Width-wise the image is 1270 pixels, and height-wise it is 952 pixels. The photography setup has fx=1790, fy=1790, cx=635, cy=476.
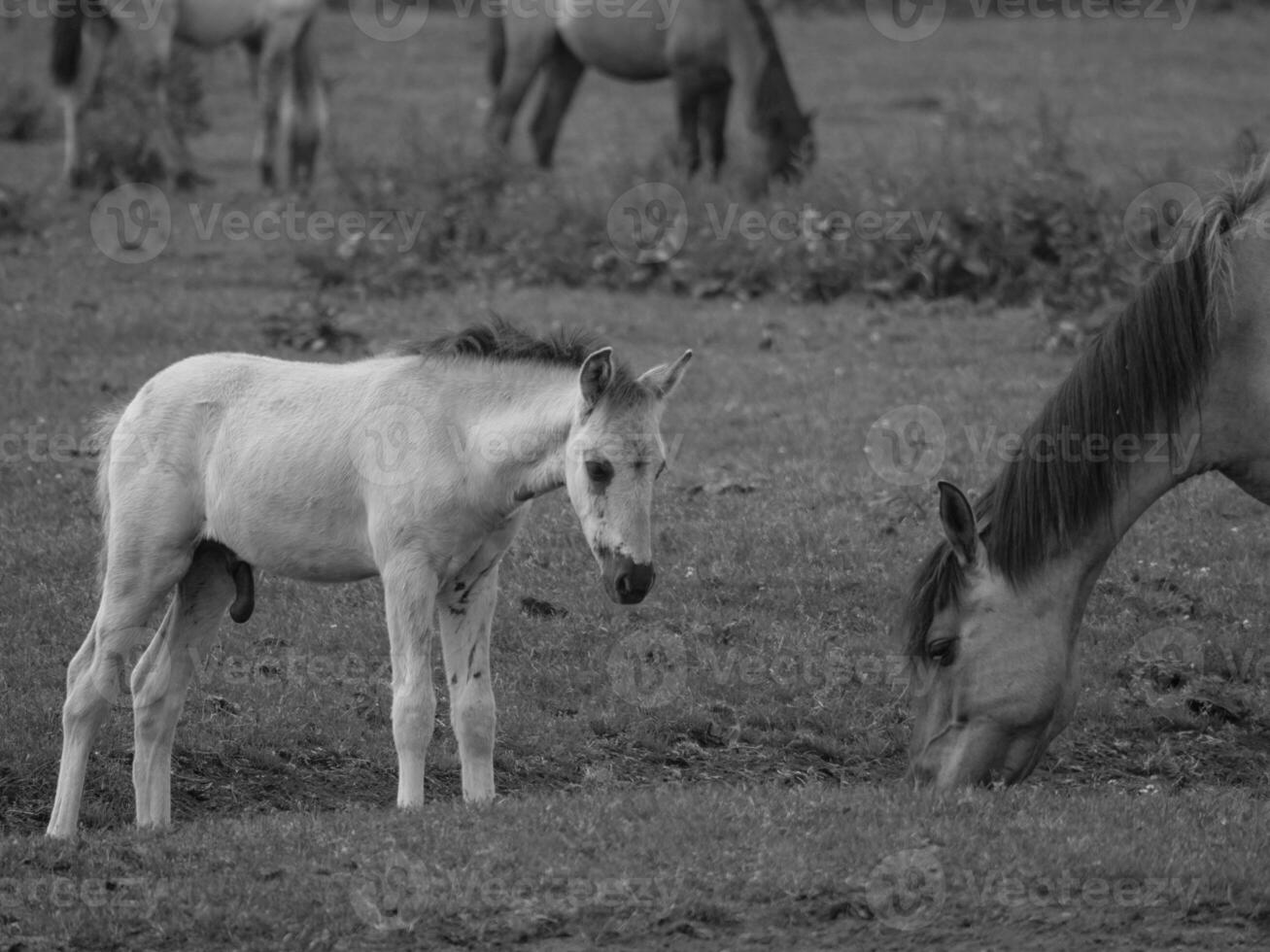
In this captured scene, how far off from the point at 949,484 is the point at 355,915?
2401 mm

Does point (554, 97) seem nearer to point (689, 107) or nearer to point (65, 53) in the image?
point (689, 107)

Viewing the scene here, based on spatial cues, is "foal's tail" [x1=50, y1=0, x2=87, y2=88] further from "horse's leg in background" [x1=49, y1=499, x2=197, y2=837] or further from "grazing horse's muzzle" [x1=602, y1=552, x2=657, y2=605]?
"grazing horse's muzzle" [x1=602, y1=552, x2=657, y2=605]

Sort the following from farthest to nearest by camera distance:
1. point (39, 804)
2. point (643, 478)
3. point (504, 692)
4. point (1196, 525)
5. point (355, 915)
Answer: point (1196, 525) < point (504, 692) < point (39, 804) < point (643, 478) < point (355, 915)

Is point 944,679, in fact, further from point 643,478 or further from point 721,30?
point 721,30

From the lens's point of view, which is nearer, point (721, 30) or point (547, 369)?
point (547, 369)

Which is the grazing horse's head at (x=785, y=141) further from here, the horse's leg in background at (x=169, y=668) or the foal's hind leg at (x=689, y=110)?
the horse's leg in background at (x=169, y=668)

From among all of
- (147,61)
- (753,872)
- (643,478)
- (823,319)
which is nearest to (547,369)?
(643,478)

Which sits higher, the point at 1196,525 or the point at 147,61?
the point at 147,61

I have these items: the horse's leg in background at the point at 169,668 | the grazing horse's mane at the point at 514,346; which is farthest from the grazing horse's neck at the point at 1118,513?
the horse's leg in background at the point at 169,668

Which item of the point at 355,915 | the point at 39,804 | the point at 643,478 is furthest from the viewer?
the point at 39,804

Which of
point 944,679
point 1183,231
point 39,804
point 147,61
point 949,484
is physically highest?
point 147,61

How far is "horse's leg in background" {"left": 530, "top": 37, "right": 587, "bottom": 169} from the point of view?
→ 20094 millimetres

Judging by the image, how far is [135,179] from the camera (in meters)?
19.0

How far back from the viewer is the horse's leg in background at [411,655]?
6.20m
